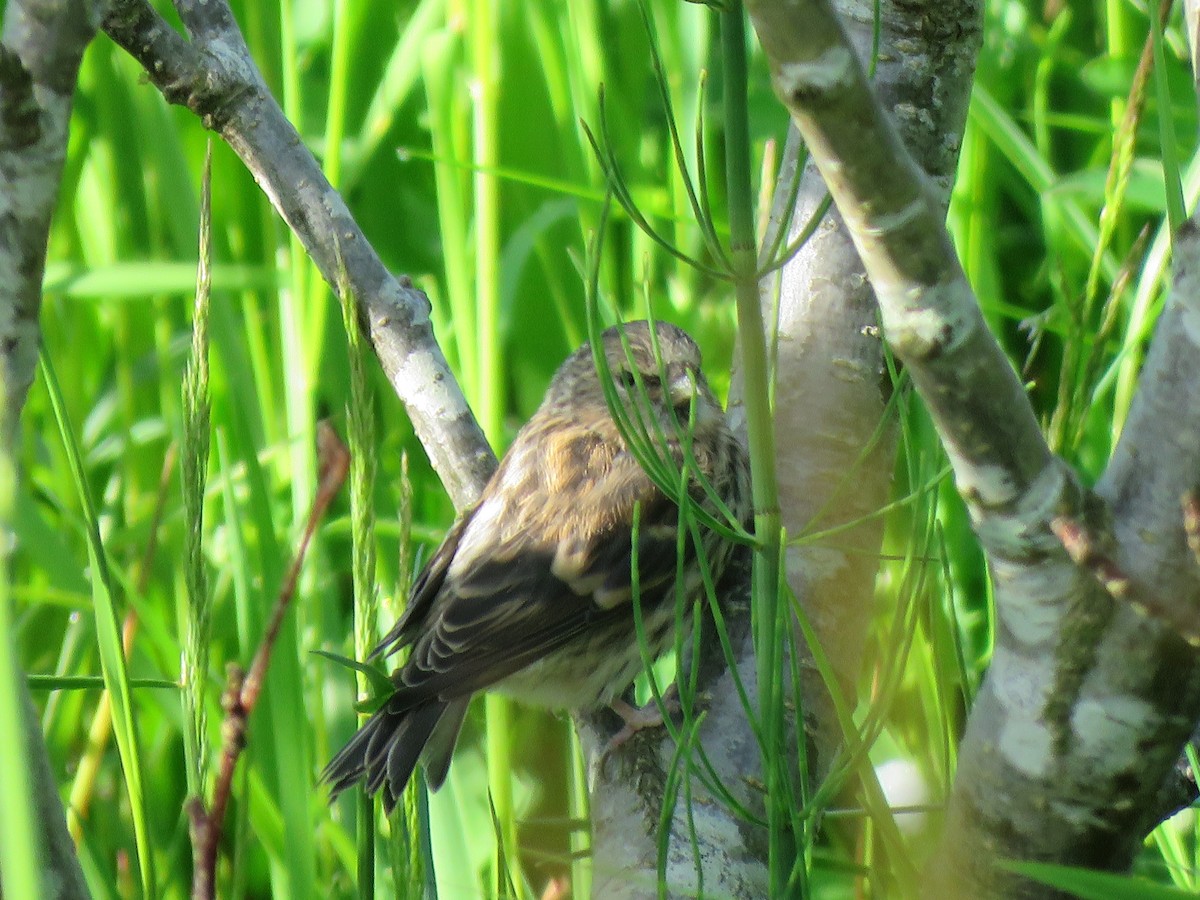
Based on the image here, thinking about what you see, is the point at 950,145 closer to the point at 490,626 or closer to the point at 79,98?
the point at 490,626

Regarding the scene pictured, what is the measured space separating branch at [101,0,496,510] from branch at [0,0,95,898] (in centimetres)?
93

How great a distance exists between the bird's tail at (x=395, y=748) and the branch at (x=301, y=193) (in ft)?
1.36

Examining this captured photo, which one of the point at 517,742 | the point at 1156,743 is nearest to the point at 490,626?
the point at 517,742

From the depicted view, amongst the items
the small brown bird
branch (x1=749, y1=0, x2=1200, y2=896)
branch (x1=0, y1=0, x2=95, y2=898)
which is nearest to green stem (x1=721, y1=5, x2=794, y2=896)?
branch (x1=749, y1=0, x2=1200, y2=896)

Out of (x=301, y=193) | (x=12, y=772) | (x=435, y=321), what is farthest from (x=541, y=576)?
(x=12, y=772)

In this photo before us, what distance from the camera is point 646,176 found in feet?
10.9

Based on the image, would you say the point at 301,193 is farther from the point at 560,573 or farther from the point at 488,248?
the point at 560,573

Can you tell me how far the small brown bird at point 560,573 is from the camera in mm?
2387

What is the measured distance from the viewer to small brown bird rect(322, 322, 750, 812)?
7.83 ft

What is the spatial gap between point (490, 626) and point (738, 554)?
49 centimetres

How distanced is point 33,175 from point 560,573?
1.76 metres

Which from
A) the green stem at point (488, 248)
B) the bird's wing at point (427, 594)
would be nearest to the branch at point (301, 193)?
the green stem at point (488, 248)

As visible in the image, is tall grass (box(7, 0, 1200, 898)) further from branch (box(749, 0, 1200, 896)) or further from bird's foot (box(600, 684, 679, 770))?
branch (box(749, 0, 1200, 896))

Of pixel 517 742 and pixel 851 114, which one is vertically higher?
pixel 851 114
